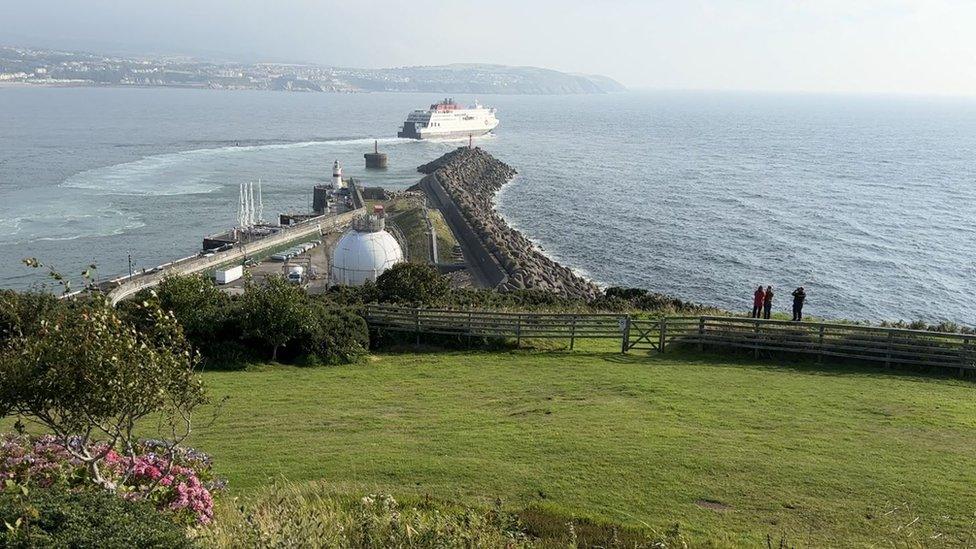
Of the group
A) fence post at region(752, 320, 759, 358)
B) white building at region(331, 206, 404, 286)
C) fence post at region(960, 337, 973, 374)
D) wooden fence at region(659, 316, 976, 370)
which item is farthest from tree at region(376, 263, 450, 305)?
fence post at region(960, 337, 973, 374)

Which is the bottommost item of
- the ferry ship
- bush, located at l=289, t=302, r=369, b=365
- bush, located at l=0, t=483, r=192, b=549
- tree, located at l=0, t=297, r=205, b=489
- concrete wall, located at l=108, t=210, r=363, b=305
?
concrete wall, located at l=108, t=210, r=363, b=305

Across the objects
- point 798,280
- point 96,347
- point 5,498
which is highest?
point 96,347

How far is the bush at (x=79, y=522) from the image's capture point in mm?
6461

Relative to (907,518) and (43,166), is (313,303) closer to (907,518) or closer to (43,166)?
(907,518)

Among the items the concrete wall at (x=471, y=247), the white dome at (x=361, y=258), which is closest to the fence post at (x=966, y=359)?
the white dome at (x=361, y=258)

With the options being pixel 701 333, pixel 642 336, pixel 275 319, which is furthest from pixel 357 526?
pixel 701 333

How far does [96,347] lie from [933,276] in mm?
54020

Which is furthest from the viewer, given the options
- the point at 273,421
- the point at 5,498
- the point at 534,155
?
the point at 534,155

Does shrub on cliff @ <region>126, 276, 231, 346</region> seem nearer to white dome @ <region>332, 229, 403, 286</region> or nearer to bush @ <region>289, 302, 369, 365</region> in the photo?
bush @ <region>289, 302, 369, 365</region>

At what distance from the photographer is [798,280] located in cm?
4934

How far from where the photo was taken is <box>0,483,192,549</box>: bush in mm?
6461

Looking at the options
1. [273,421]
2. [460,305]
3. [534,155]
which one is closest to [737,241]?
[460,305]

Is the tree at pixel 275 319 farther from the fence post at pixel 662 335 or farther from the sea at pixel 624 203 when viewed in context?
the sea at pixel 624 203

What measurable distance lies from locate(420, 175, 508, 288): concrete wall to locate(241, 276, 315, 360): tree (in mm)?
22627
